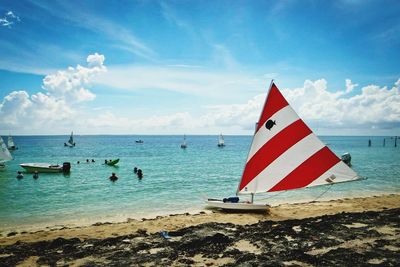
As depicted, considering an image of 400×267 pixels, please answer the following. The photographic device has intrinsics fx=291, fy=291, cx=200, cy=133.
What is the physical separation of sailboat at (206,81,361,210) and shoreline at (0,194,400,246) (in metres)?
3.54

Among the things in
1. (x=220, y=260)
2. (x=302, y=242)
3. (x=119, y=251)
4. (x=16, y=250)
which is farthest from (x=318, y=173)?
(x=16, y=250)

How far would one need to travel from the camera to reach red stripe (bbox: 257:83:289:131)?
1418 centimetres

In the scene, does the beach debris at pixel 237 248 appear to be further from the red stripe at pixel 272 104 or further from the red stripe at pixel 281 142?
the red stripe at pixel 272 104

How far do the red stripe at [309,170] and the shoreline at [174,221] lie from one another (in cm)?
357

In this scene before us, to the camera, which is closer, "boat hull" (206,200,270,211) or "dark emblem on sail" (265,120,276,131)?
"dark emblem on sail" (265,120,276,131)

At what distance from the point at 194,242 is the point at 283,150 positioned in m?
6.23

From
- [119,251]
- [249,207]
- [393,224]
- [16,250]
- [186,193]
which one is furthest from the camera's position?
[186,193]

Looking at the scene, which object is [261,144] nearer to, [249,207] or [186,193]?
[249,207]

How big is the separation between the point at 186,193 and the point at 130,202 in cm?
588

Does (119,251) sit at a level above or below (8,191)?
above

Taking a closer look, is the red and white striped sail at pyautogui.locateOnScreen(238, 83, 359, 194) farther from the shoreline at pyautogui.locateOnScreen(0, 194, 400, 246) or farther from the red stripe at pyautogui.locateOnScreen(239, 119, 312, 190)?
the shoreline at pyautogui.locateOnScreen(0, 194, 400, 246)

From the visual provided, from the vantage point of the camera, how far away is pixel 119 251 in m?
11.0

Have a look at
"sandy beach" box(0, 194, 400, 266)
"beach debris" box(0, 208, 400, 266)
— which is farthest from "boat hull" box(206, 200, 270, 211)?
"beach debris" box(0, 208, 400, 266)

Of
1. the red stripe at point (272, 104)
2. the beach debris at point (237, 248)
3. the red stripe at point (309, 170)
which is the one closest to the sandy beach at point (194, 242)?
the beach debris at point (237, 248)
